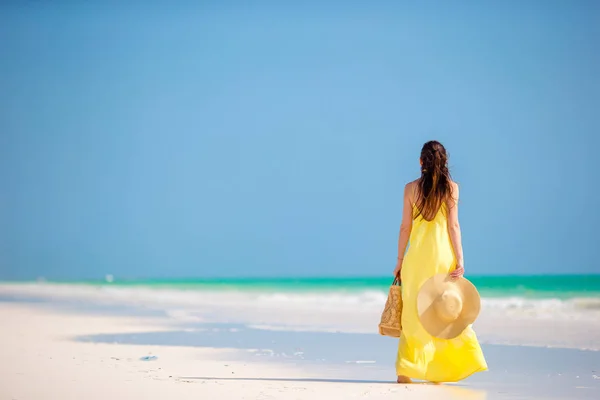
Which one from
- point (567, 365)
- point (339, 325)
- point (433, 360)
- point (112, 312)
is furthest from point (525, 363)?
point (112, 312)

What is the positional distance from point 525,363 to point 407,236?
2209mm

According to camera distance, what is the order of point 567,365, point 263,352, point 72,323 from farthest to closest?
1. point 72,323
2. point 263,352
3. point 567,365

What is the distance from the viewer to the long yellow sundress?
221 inches

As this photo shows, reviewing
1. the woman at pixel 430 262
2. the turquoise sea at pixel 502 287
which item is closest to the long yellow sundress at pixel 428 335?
the woman at pixel 430 262

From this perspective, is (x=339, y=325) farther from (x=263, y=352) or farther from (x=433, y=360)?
(x=433, y=360)

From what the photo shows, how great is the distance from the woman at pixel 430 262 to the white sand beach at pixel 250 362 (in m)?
0.16

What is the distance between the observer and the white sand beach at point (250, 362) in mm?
5379

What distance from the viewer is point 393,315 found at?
5773 mm

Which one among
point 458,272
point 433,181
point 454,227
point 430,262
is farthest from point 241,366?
point 433,181

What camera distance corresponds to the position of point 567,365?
23.2 ft

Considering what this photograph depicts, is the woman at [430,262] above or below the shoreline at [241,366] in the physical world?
above

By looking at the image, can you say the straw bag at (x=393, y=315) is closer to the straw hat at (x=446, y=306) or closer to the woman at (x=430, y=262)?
the woman at (x=430, y=262)

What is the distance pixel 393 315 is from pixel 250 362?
194 centimetres

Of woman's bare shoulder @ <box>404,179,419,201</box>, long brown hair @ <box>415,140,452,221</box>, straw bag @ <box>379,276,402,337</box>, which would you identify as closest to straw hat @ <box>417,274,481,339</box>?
straw bag @ <box>379,276,402,337</box>
